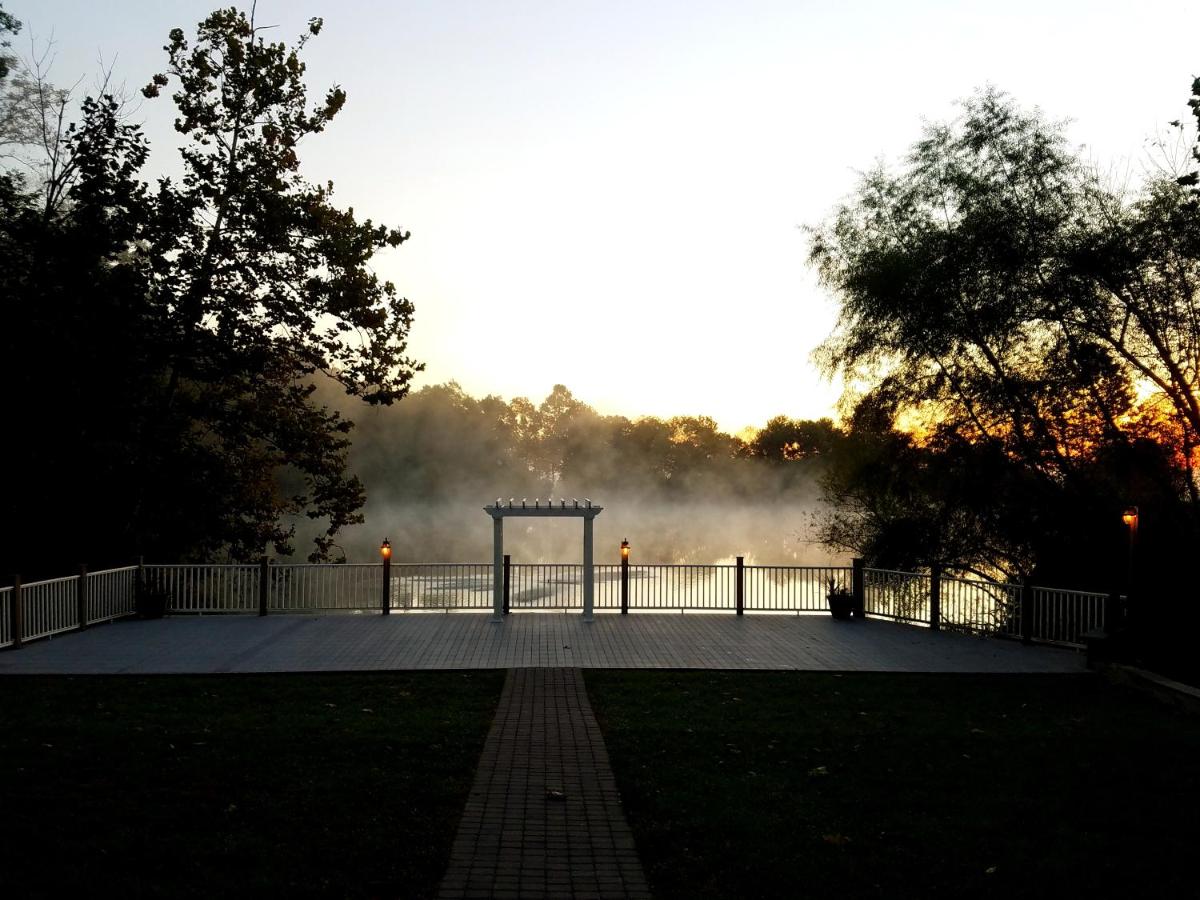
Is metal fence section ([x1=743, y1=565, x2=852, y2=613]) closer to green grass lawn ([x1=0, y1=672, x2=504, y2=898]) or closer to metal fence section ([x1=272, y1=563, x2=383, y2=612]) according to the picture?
metal fence section ([x1=272, y1=563, x2=383, y2=612])

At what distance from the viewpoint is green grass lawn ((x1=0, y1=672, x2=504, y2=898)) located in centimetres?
567

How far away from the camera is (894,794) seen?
298 inches

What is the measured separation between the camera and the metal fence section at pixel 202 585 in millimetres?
18828

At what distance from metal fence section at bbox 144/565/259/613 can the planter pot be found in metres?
11.5

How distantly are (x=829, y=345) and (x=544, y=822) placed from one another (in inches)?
724

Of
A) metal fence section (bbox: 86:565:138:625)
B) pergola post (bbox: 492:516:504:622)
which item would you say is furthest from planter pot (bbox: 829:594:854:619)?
metal fence section (bbox: 86:565:138:625)

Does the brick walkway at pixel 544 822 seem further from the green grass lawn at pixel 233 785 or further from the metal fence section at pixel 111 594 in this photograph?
the metal fence section at pixel 111 594

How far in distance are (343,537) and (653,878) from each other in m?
62.7

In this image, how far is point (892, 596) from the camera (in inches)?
782

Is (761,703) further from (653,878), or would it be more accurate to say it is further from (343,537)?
(343,537)

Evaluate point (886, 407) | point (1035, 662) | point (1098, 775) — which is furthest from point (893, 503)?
point (1098, 775)

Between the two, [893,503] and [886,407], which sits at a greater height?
[886,407]

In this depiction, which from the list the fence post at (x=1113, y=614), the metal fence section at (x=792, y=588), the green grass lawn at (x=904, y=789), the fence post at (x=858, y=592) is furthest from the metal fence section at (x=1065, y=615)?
the metal fence section at (x=792, y=588)

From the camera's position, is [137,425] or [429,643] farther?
[137,425]
